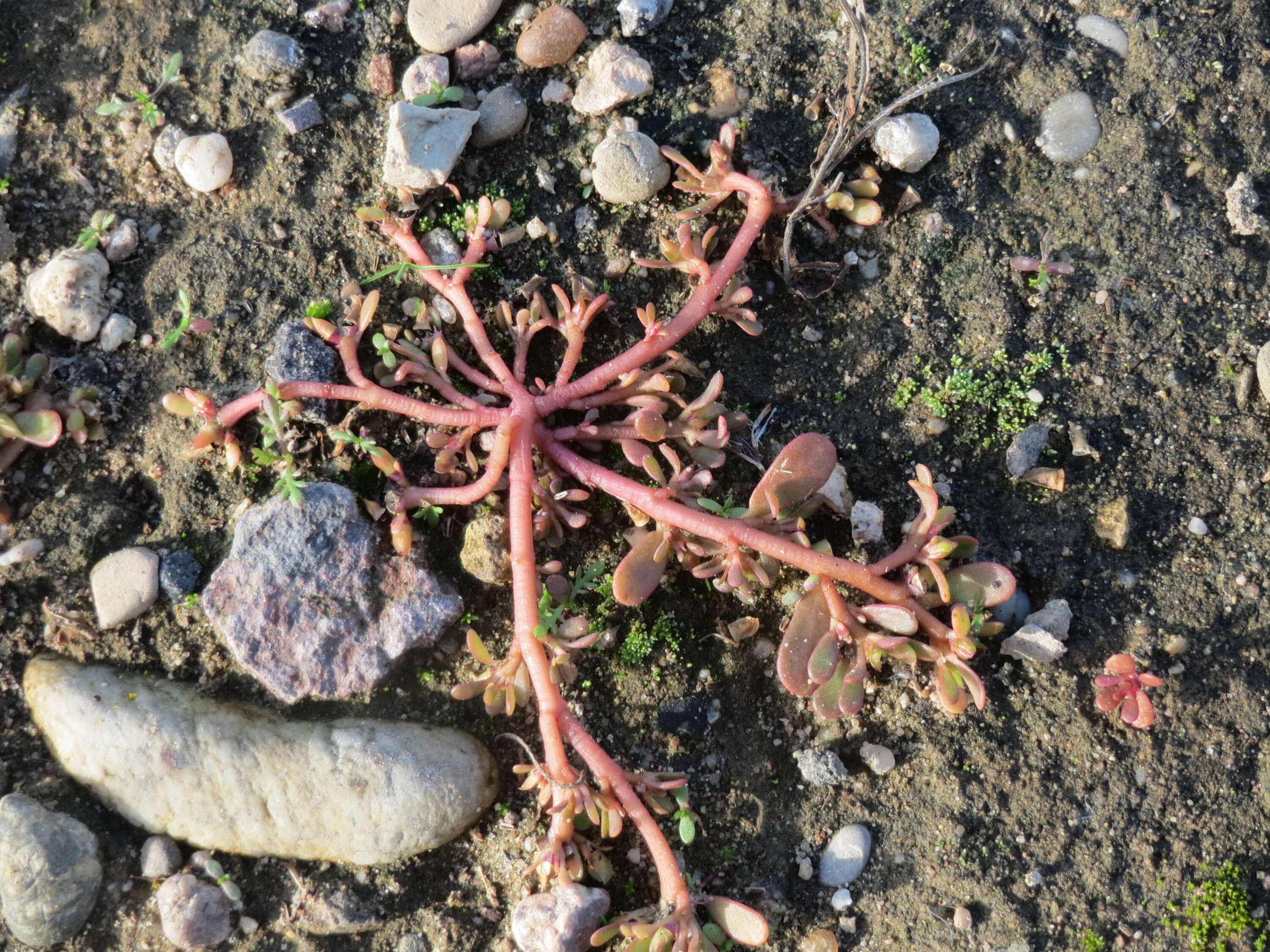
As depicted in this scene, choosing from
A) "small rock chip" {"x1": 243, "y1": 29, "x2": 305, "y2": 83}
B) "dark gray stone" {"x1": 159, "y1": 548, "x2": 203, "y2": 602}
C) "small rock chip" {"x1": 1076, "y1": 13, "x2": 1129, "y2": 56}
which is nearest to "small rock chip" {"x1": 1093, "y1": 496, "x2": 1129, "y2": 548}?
"small rock chip" {"x1": 1076, "y1": 13, "x2": 1129, "y2": 56}

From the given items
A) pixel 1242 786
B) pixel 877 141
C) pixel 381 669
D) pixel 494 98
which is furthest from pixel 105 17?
pixel 1242 786

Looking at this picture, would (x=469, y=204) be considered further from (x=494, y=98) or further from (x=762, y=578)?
(x=762, y=578)

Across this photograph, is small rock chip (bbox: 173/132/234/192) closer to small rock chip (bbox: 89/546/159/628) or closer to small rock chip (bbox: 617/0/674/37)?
small rock chip (bbox: 89/546/159/628)

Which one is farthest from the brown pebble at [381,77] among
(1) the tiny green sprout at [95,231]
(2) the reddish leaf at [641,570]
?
(2) the reddish leaf at [641,570]

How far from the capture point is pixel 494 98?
4.13 meters

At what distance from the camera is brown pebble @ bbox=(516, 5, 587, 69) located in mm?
4164

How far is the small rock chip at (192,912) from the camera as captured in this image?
344cm

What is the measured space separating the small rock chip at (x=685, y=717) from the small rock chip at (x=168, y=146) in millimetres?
3297

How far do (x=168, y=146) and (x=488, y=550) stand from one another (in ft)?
7.86

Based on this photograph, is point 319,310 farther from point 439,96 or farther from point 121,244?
point 439,96

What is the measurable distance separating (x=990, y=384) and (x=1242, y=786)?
1.88m

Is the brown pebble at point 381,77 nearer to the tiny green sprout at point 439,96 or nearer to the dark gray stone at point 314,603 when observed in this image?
the tiny green sprout at point 439,96

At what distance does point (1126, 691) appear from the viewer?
3.46 metres

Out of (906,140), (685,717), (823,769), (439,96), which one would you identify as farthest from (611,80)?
(823,769)
